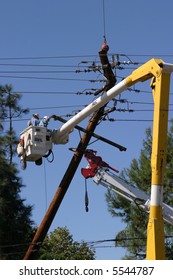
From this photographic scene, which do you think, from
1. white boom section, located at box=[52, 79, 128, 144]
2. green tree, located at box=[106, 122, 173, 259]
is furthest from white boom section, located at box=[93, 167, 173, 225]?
green tree, located at box=[106, 122, 173, 259]

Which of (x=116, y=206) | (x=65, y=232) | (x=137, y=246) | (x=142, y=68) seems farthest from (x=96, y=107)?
(x=65, y=232)

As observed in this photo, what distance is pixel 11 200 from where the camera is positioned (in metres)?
39.1

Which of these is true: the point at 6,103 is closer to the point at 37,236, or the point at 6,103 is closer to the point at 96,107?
the point at 37,236

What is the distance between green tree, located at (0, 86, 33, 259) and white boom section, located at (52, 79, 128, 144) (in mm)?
18627

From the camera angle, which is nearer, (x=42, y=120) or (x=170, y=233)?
(x=42, y=120)

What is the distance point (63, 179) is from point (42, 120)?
2.95 m

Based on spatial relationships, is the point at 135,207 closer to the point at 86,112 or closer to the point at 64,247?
the point at 64,247

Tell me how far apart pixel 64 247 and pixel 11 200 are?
4892 millimetres

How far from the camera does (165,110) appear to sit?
14.5 m

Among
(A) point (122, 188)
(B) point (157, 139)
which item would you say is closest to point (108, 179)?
Result: (A) point (122, 188)

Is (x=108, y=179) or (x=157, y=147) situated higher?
(x=108, y=179)

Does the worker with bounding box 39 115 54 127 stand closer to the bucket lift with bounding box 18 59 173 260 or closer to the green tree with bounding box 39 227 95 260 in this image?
the bucket lift with bounding box 18 59 173 260

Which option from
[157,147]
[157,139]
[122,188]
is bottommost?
[157,147]

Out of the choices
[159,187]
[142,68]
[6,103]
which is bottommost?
[159,187]
